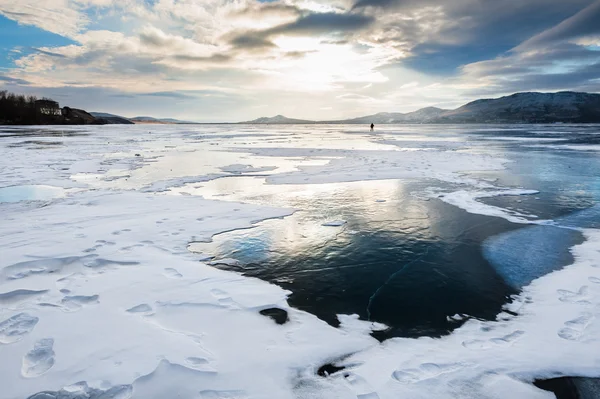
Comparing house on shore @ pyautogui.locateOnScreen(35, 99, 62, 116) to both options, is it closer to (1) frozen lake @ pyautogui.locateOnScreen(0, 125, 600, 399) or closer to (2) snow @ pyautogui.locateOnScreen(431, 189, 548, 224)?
(1) frozen lake @ pyautogui.locateOnScreen(0, 125, 600, 399)

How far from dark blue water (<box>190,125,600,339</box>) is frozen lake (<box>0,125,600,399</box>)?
0.03 metres

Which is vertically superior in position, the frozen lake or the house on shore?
the house on shore

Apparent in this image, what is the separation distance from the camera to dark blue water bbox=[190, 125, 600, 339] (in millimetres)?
3846

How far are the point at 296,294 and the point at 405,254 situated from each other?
80.2 inches

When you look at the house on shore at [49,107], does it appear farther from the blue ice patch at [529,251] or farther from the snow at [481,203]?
Result: the blue ice patch at [529,251]

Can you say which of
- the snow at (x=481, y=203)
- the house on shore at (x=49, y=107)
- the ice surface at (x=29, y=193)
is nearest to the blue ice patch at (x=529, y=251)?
the snow at (x=481, y=203)

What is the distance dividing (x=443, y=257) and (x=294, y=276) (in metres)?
2.34

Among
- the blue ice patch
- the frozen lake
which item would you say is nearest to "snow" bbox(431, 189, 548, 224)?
the frozen lake

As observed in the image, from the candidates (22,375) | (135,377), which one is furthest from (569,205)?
(22,375)

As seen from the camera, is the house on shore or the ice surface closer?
the ice surface

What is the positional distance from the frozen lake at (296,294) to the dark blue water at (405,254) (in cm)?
3

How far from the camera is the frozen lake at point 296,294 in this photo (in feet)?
8.84

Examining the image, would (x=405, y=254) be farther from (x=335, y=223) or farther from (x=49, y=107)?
(x=49, y=107)

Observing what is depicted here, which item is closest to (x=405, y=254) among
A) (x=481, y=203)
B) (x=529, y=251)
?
(x=529, y=251)
